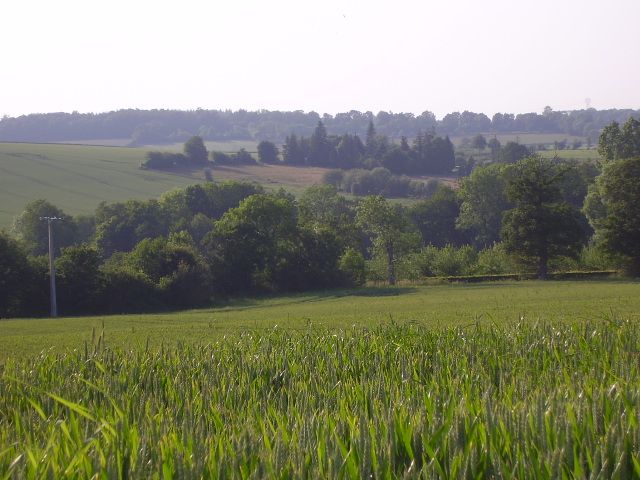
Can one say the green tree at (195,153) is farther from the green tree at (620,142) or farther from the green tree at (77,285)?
the green tree at (77,285)

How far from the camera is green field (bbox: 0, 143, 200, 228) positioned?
330 feet

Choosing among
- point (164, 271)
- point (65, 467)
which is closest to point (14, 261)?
point (164, 271)

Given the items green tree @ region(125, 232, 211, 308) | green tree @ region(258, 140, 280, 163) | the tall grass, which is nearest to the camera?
the tall grass

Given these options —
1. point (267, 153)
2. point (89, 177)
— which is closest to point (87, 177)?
point (89, 177)

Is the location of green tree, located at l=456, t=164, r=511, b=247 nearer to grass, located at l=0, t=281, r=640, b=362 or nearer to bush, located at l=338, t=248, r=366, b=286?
bush, located at l=338, t=248, r=366, b=286

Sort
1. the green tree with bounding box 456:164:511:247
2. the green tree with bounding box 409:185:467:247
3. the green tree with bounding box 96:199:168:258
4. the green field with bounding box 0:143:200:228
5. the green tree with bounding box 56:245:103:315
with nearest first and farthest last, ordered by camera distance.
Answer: the green tree with bounding box 56:245:103:315, the green tree with bounding box 96:199:168:258, the green tree with bounding box 456:164:511:247, the green tree with bounding box 409:185:467:247, the green field with bounding box 0:143:200:228

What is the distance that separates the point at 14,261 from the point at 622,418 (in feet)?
158

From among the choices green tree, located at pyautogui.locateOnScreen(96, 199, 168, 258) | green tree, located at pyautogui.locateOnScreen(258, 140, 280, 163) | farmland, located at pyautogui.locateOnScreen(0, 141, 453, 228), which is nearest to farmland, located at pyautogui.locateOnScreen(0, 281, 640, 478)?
green tree, located at pyautogui.locateOnScreen(96, 199, 168, 258)

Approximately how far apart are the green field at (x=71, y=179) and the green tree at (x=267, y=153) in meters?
23.3

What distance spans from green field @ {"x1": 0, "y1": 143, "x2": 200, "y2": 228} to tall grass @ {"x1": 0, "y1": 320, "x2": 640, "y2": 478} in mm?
80189

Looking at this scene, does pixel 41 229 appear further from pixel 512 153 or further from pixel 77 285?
pixel 512 153

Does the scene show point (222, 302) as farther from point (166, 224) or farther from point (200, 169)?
point (200, 169)

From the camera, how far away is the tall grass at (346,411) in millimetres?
6152

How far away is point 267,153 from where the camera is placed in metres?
156
